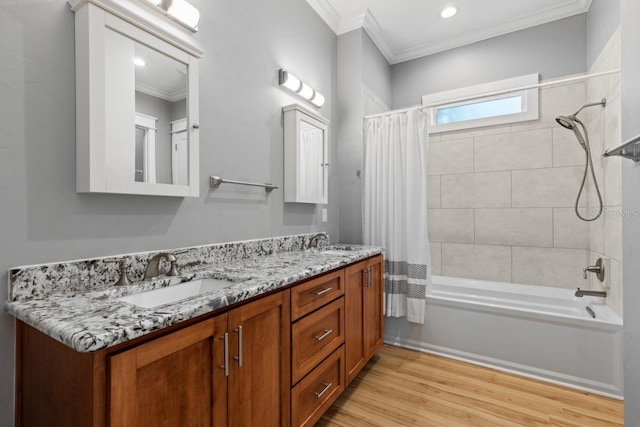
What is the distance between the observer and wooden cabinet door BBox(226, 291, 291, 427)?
3.31 feet

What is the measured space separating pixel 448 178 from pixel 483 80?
1004 mm

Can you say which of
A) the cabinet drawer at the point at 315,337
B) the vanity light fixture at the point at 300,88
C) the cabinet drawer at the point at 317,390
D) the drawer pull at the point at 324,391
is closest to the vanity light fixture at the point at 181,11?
the vanity light fixture at the point at 300,88

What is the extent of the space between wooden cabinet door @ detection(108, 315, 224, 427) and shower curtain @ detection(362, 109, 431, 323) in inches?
73.5

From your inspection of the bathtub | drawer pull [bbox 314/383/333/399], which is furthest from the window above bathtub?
drawer pull [bbox 314/383/333/399]

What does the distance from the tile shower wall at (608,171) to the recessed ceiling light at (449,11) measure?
1141 mm

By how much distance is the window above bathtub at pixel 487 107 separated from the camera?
2779mm

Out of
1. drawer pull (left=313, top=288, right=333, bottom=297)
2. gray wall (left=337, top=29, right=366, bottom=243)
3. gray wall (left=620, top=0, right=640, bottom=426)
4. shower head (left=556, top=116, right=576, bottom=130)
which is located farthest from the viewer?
gray wall (left=337, top=29, right=366, bottom=243)

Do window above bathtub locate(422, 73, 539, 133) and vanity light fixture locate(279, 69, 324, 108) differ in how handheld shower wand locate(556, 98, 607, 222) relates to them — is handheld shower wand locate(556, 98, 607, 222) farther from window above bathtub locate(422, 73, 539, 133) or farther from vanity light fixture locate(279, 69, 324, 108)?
vanity light fixture locate(279, 69, 324, 108)

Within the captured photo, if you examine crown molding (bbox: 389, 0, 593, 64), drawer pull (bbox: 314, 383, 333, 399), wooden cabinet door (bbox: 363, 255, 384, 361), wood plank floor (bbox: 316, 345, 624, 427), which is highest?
crown molding (bbox: 389, 0, 593, 64)

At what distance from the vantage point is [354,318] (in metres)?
1.87

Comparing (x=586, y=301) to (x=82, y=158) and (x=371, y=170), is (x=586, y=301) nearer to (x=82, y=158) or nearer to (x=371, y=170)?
(x=371, y=170)

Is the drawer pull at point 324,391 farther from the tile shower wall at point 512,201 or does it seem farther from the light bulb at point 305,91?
Result: the tile shower wall at point 512,201

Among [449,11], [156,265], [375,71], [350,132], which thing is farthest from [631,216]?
[375,71]

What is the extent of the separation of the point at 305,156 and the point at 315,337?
1265 mm
